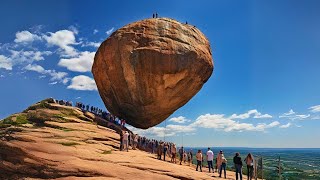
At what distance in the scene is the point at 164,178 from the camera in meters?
19.4

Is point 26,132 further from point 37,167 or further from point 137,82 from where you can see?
point 137,82

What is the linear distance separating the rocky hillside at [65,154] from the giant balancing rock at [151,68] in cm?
625

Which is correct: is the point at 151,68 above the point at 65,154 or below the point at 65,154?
above

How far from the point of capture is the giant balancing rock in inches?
1228

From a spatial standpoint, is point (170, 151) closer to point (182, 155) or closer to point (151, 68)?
point (182, 155)

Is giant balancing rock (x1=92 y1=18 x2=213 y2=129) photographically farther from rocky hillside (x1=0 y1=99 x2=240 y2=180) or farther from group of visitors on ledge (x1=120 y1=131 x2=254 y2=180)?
rocky hillside (x1=0 y1=99 x2=240 y2=180)

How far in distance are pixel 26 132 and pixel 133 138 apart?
29.2 ft

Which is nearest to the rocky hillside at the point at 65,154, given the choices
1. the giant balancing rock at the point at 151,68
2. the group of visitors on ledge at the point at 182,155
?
the group of visitors on ledge at the point at 182,155

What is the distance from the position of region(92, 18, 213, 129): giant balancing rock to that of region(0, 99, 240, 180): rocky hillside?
6.25 meters

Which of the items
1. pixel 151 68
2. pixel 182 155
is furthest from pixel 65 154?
pixel 151 68

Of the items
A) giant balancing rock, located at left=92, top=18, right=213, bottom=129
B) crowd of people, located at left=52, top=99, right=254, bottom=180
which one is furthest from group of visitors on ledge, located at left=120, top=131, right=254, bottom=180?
giant balancing rock, located at left=92, top=18, right=213, bottom=129

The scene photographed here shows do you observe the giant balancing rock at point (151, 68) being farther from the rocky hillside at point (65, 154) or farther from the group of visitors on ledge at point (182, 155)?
the rocky hillside at point (65, 154)

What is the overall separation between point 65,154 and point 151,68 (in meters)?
12.8

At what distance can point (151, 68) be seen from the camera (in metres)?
31.1
